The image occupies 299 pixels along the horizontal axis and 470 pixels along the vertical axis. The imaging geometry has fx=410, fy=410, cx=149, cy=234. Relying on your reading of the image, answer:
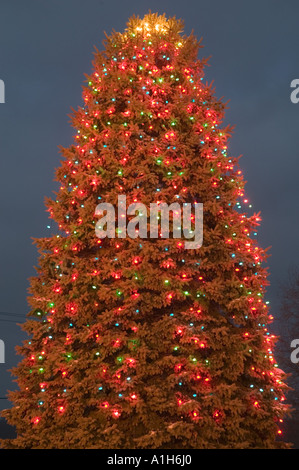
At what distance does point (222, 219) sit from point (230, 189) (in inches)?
24.7

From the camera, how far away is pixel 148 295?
6016 millimetres

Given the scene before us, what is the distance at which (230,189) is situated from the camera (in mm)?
6867

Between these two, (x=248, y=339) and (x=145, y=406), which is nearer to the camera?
(x=145, y=406)

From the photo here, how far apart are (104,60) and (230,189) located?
330cm

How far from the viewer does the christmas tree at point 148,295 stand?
5.71 meters

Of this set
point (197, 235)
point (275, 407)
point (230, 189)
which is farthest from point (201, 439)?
point (230, 189)

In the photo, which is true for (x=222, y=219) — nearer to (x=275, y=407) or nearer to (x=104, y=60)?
(x=275, y=407)

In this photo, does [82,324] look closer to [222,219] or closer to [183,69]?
[222,219]

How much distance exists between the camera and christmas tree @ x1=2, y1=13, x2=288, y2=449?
5711 mm

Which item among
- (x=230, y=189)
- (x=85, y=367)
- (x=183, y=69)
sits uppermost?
(x=183, y=69)
